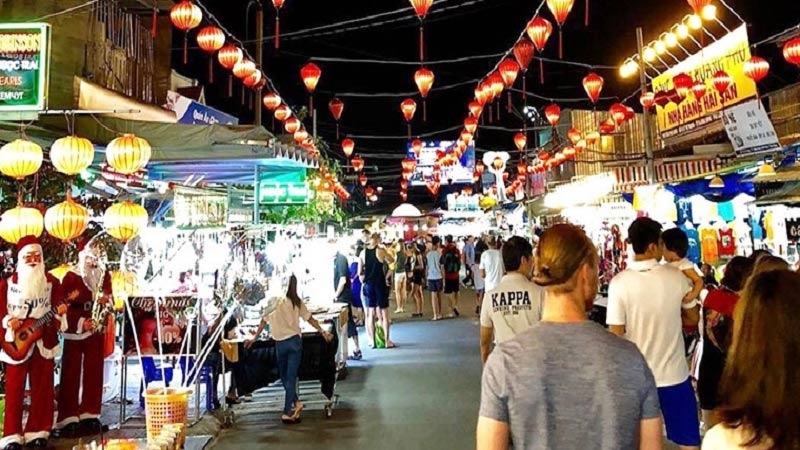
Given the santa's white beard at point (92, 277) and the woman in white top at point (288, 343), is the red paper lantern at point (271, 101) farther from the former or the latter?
the woman in white top at point (288, 343)

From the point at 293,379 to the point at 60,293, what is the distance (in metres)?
2.70

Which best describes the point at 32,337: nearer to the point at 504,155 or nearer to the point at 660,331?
the point at 660,331

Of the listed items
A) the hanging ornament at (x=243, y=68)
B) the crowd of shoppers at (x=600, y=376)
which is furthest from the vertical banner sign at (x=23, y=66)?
the crowd of shoppers at (x=600, y=376)

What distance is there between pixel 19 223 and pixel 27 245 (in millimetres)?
654

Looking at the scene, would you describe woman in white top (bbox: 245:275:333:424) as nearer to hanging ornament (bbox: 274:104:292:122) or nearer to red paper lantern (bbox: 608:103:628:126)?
hanging ornament (bbox: 274:104:292:122)

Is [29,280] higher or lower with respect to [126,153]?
lower

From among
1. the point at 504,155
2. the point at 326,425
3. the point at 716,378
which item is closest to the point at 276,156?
the point at 326,425

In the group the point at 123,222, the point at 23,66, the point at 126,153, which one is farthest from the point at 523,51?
the point at 23,66

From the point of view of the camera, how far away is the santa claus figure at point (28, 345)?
6.19 metres

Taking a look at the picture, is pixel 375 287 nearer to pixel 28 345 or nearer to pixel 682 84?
pixel 28 345

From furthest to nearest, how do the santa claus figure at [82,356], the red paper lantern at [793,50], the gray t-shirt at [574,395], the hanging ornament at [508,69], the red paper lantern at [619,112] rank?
the red paper lantern at [619,112] < the hanging ornament at [508,69] < the red paper lantern at [793,50] < the santa claus figure at [82,356] < the gray t-shirt at [574,395]

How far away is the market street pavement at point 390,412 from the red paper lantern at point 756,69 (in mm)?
6656

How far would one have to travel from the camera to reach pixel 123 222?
7.21 meters

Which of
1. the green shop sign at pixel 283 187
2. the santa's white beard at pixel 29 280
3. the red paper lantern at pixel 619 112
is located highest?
the red paper lantern at pixel 619 112
